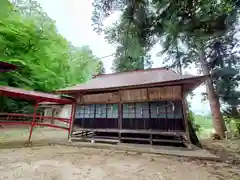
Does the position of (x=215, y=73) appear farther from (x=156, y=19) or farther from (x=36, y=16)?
(x=36, y=16)

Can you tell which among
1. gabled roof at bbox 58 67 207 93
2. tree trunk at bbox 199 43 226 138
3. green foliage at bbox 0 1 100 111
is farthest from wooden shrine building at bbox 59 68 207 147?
green foliage at bbox 0 1 100 111

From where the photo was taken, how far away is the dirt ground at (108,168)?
3227 mm

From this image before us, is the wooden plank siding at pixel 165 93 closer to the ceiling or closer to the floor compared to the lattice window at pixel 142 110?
closer to the ceiling

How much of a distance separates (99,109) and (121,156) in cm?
296

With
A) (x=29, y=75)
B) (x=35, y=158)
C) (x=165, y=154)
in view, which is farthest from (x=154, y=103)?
(x=29, y=75)

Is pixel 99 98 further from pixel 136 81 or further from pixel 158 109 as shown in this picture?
pixel 158 109

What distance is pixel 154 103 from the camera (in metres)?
6.45

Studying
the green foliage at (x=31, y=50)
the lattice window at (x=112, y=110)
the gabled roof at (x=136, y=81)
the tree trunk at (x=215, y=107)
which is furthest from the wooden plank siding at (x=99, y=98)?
the tree trunk at (x=215, y=107)

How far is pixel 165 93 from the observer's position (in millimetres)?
6125

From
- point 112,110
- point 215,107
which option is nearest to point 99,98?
point 112,110

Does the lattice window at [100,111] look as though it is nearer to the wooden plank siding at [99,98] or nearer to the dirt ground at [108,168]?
the wooden plank siding at [99,98]

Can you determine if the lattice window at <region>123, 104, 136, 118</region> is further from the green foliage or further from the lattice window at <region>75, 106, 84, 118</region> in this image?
the green foliage

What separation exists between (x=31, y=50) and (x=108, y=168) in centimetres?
1339

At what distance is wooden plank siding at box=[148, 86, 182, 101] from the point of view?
5949 millimetres
